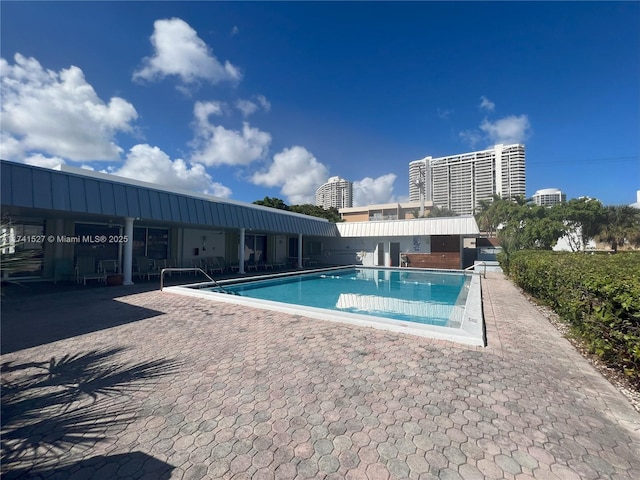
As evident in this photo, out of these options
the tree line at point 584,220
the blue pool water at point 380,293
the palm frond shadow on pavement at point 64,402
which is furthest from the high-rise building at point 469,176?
the palm frond shadow on pavement at point 64,402

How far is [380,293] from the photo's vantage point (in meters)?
12.1

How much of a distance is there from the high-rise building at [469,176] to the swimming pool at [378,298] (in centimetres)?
3771

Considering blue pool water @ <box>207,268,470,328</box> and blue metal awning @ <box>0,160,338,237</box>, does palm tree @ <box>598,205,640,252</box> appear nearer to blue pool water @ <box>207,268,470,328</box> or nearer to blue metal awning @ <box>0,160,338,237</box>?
blue pool water @ <box>207,268,470,328</box>

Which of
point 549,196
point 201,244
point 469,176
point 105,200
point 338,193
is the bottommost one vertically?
point 201,244

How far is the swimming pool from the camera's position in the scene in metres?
5.51

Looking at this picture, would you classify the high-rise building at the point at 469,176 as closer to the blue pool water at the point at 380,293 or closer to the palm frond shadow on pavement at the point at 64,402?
the blue pool water at the point at 380,293

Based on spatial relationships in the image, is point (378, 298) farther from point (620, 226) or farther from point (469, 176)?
point (469, 176)

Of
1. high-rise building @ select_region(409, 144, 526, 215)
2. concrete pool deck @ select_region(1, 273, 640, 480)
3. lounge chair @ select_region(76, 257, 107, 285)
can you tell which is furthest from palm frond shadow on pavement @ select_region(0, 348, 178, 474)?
high-rise building @ select_region(409, 144, 526, 215)

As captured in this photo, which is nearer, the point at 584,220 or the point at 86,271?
the point at 86,271

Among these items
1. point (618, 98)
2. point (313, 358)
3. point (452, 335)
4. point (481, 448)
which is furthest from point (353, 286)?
point (618, 98)

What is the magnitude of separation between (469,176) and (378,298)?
62698 millimetres

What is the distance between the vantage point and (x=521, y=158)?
53.4 m

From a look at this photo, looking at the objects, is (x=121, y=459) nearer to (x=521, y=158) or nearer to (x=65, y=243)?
(x=65, y=243)

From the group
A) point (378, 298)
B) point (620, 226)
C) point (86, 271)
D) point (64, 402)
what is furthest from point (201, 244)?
point (620, 226)
